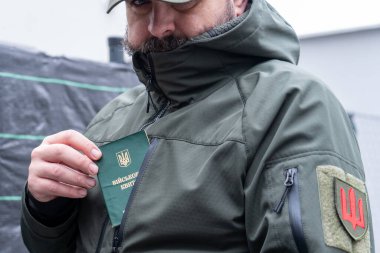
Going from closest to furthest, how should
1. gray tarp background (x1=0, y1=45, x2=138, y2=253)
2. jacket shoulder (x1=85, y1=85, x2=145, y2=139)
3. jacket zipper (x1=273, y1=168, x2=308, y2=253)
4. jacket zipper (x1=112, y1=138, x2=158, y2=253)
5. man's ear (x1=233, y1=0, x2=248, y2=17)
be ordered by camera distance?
jacket zipper (x1=273, y1=168, x2=308, y2=253)
jacket zipper (x1=112, y1=138, x2=158, y2=253)
man's ear (x1=233, y1=0, x2=248, y2=17)
jacket shoulder (x1=85, y1=85, x2=145, y2=139)
gray tarp background (x1=0, y1=45, x2=138, y2=253)

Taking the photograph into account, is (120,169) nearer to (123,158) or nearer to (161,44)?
(123,158)

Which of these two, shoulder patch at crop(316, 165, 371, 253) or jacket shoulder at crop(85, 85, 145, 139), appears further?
jacket shoulder at crop(85, 85, 145, 139)

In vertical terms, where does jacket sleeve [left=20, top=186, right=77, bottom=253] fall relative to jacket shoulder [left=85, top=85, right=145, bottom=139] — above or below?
below

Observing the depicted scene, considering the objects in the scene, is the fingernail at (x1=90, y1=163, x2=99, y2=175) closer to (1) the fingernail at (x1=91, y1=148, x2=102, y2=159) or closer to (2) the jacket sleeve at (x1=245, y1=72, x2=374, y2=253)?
(1) the fingernail at (x1=91, y1=148, x2=102, y2=159)

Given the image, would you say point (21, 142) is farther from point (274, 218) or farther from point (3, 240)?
point (274, 218)

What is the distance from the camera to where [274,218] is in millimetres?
917

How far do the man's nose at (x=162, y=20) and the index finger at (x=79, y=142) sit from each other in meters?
0.26

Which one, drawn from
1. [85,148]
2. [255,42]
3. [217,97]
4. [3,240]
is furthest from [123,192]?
[3,240]

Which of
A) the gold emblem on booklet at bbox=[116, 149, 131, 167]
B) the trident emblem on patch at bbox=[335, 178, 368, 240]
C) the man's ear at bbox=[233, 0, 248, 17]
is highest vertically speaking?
the man's ear at bbox=[233, 0, 248, 17]

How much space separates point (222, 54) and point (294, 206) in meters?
0.39

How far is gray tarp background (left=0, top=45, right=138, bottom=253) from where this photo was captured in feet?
8.59

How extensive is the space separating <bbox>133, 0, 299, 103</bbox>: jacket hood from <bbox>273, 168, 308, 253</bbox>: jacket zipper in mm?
309

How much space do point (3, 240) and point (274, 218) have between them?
196cm

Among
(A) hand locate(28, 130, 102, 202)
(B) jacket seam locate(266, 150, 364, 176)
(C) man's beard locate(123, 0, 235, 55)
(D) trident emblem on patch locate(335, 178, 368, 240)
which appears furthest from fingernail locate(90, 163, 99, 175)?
(D) trident emblem on patch locate(335, 178, 368, 240)
